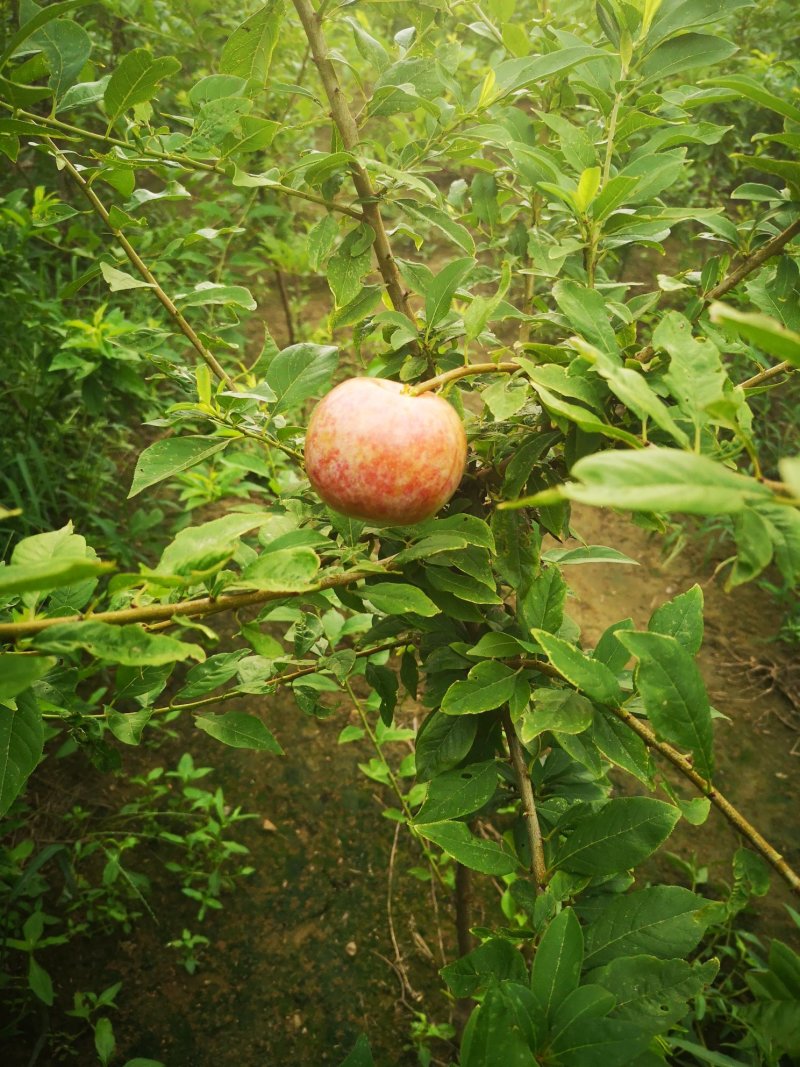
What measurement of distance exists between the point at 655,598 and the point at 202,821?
5.91ft

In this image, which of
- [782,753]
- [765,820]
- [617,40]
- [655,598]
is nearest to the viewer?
[617,40]

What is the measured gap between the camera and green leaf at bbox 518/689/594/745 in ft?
1.91

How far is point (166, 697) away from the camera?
2.03 meters

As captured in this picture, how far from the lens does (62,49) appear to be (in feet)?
2.08

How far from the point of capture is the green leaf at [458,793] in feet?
2.24

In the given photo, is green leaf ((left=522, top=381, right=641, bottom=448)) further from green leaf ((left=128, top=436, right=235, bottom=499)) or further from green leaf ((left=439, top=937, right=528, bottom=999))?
green leaf ((left=439, top=937, right=528, bottom=999))

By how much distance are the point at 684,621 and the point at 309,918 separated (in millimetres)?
1340

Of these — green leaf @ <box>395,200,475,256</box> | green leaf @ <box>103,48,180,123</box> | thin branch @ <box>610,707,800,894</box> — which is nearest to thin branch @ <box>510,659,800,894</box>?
thin branch @ <box>610,707,800,894</box>

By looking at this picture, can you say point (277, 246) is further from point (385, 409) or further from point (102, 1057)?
point (102, 1057)

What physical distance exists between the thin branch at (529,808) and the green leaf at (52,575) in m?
0.52

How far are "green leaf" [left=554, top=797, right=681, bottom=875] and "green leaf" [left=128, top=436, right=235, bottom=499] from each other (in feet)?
1.74

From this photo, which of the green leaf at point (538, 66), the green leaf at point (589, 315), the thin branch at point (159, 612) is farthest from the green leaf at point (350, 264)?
the thin branch at point (159, 612)

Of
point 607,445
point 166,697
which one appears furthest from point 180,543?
point 166,697

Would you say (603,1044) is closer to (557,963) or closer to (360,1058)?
(557,963)
